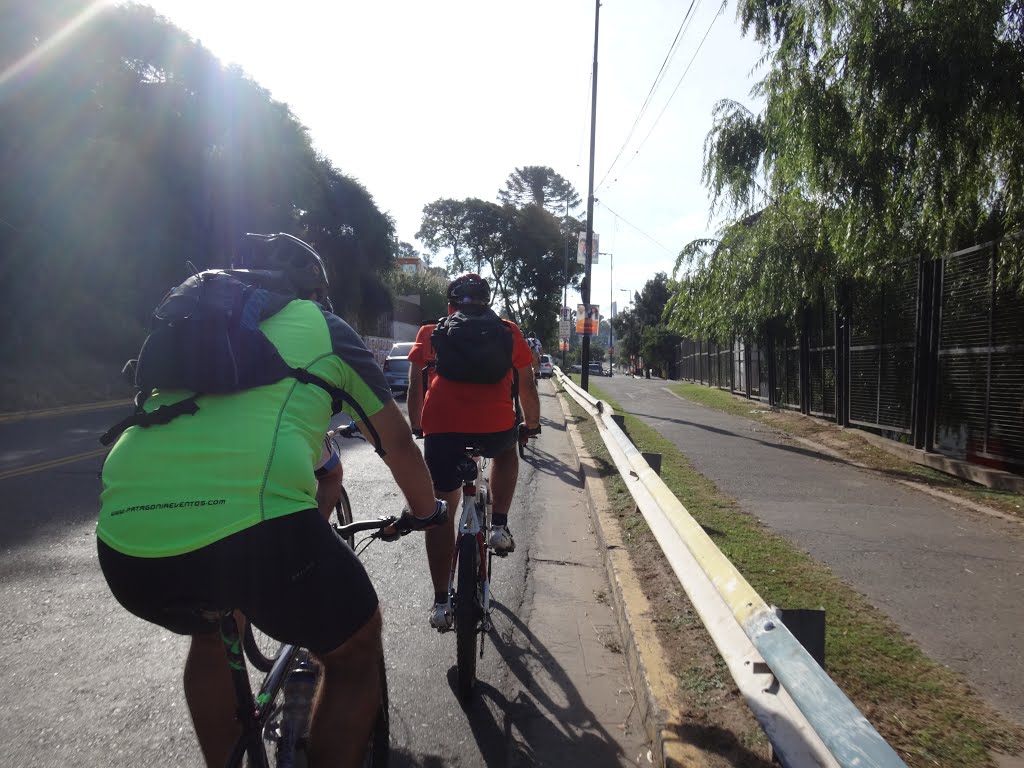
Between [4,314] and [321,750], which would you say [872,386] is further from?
[4,314]

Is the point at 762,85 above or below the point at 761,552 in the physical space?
above

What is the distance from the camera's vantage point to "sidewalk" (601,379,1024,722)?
13.1 ft

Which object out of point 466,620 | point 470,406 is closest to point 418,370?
point 470,406

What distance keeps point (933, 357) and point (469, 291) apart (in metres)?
8.62

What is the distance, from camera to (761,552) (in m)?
5.57

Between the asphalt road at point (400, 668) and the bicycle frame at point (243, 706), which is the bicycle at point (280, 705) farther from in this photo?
the asphalt road at point (400, 668)

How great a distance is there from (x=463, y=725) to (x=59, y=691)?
71.6 inches

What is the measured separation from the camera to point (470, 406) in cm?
398

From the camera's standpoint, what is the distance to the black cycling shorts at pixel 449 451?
12.9 feet

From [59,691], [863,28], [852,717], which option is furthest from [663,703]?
[863,28]

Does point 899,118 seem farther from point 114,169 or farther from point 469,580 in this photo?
point 114,169

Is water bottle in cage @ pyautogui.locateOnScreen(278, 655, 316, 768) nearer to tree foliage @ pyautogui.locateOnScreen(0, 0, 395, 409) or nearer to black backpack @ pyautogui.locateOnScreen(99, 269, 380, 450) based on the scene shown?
black backpack @ pyautogui.locateOnScreen(99, 269, 380, 450)

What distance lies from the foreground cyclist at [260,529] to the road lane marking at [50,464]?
26.5ft

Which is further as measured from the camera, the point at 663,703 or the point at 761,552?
the point at 761,552
